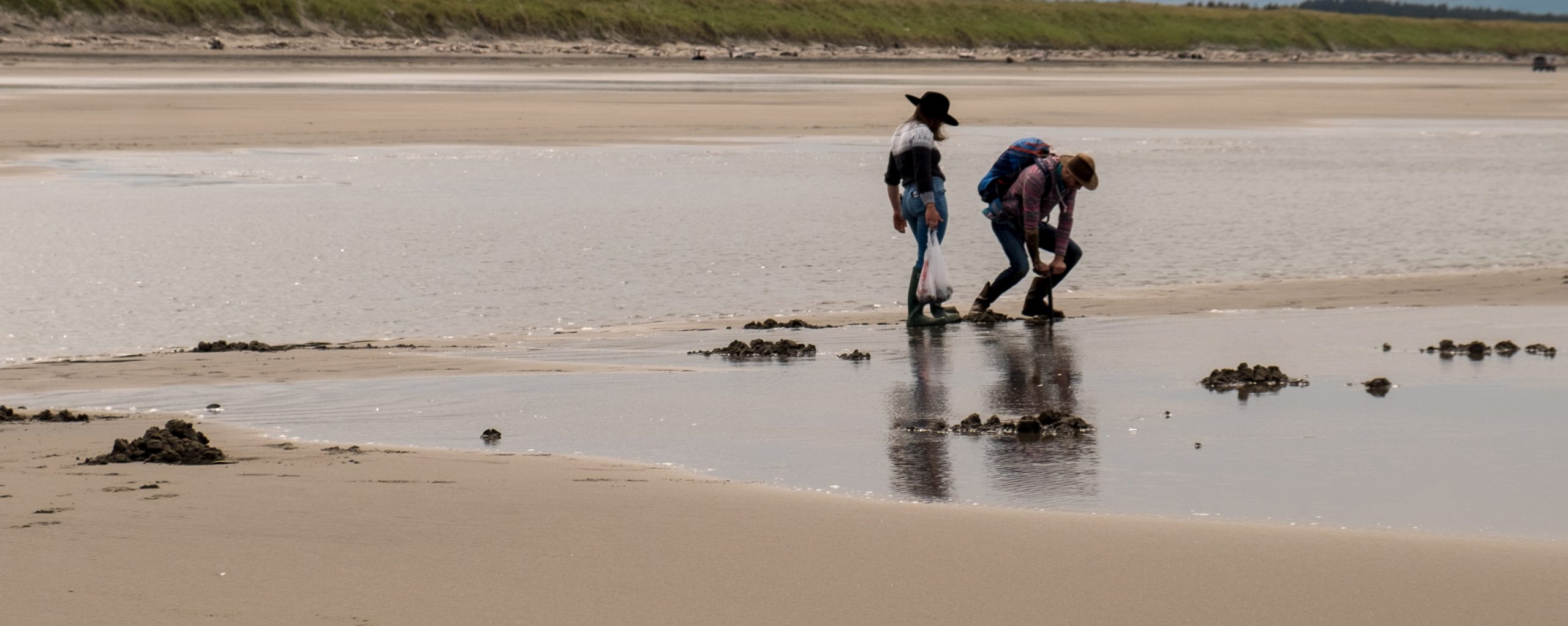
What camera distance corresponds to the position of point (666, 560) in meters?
4.88

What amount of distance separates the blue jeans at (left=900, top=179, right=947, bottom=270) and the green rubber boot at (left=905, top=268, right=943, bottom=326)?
0.06 metres

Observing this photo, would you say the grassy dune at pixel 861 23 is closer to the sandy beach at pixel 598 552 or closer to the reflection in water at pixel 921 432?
the reflection in water at pixel 921 432

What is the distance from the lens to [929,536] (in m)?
5.16

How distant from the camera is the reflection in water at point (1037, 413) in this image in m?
5.89

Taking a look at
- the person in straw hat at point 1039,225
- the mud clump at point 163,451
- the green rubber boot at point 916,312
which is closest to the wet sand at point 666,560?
the mud clump at point 163,451

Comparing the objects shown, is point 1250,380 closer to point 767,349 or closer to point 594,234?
point 767,349

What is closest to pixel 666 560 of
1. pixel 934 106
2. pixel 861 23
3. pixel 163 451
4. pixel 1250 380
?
pixel 163 451

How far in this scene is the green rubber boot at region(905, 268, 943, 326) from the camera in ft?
35.1

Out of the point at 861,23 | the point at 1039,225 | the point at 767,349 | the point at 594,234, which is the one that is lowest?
the point at 767,349

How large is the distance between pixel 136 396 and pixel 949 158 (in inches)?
780

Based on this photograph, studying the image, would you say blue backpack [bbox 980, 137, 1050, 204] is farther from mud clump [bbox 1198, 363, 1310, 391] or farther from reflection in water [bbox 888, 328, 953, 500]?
mud clump [bbox 1198, 363, 1310, 391]

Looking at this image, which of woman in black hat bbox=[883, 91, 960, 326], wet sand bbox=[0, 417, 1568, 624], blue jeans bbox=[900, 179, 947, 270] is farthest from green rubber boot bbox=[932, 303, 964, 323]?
wet sand bbox=[0, 417, 1568, 624]

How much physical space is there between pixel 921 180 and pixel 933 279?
597 mm

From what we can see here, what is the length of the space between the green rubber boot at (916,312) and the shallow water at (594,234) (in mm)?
1457
